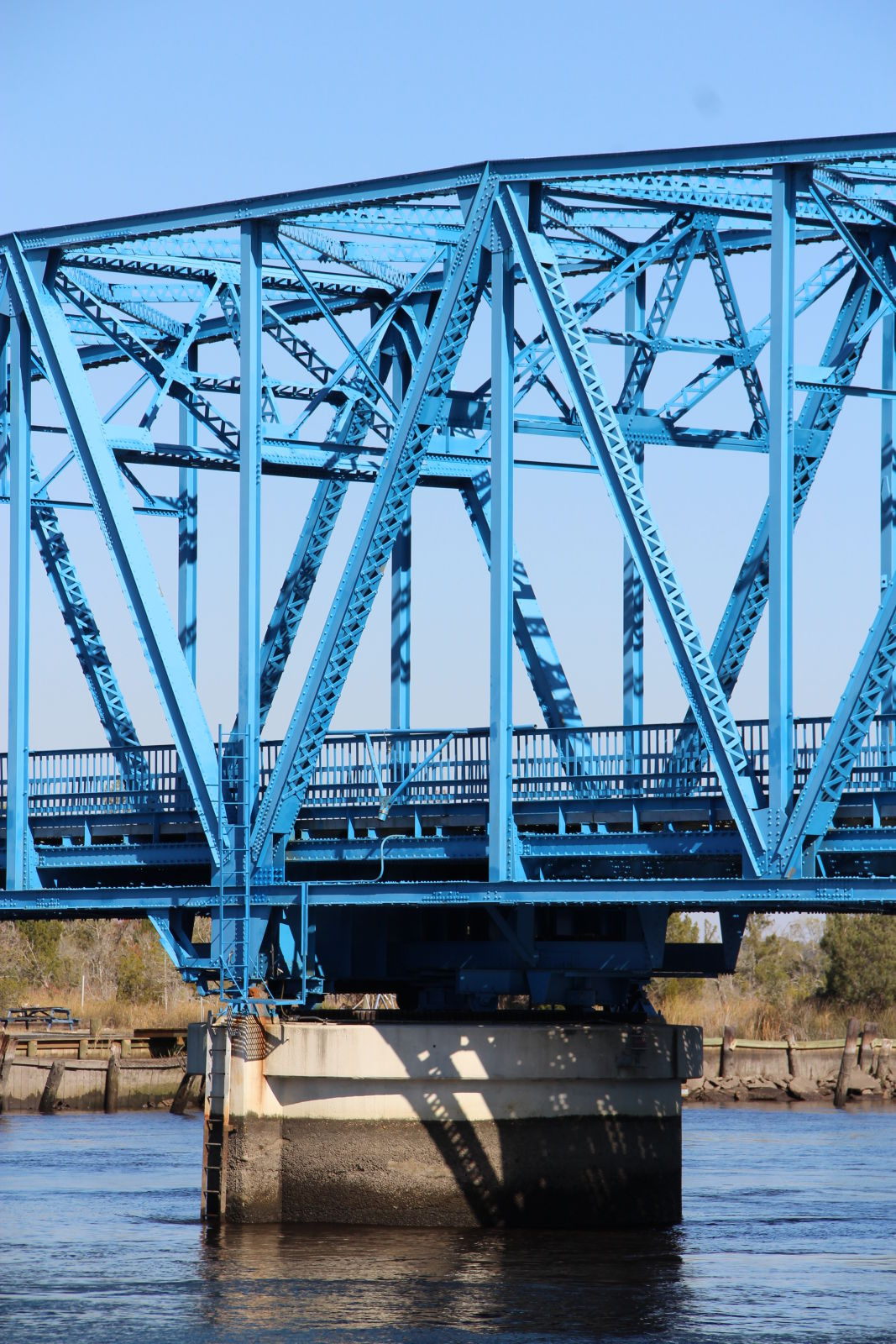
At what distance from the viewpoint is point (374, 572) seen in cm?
3275

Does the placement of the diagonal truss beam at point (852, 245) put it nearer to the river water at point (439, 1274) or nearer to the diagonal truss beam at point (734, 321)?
the diagonal truss beam at point (734, 321)

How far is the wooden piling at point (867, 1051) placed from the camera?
238 feet

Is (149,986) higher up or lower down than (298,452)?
lower down

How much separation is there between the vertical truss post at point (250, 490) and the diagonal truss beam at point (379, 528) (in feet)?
3.40

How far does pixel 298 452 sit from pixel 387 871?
6633 millimetres

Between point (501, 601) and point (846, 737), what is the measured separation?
5.92 metres

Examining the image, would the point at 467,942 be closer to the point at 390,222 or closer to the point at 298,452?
the point at 298,452

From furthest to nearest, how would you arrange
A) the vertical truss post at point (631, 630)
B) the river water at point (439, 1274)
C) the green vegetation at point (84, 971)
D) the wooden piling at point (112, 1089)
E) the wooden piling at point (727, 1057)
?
the green vegetation at point (84, 971) < the wooden piling at point (727, 1057) < the wooden piling at point (112, 1089) < the vertical truss post at point (631, 630) < the river water at point (439, 1274)

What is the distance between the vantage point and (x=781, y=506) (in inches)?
1123

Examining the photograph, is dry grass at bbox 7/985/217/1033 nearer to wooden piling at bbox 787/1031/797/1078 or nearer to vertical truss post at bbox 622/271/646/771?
wooden piling at bbox 787/1031/797/1078

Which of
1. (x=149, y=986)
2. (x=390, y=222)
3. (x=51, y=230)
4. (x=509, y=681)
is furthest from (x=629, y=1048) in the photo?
(x=149, y=986)

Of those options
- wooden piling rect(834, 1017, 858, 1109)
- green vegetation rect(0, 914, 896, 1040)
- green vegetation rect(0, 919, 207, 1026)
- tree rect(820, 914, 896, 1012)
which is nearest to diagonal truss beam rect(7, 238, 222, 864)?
wooden piling rect(834, 1017, 858, 1109)

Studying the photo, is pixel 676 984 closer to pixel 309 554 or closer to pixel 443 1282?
pixel 309 554

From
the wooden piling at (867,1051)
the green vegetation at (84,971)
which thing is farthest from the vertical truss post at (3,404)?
the green vegetation at (84,971)
